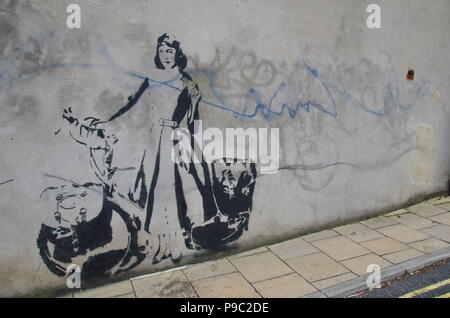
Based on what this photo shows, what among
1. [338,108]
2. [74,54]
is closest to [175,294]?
[74,54]

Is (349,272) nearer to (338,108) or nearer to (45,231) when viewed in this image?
(338,108)

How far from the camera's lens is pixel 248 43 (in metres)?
4.34

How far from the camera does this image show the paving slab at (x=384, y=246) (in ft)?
15.2

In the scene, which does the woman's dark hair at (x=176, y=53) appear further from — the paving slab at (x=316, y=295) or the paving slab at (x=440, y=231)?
the paving slab at (x=440, y=231)

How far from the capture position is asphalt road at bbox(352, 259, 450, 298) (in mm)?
3746

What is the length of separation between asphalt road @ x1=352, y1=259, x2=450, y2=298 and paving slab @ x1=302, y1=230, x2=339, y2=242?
117 cm

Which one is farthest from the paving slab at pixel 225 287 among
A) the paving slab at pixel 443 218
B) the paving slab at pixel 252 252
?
the paving slab at pixel 443 218

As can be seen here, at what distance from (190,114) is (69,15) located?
62.3 inches

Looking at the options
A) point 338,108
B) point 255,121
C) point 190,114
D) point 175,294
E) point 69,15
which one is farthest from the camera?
point 338,108

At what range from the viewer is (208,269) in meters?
4.25

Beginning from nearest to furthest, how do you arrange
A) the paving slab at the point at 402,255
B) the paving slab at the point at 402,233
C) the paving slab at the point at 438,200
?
1. the paving slab at the point at 402,255
2. the paving slab at the point at 402,233
3. the paving slab at the point at 438,200

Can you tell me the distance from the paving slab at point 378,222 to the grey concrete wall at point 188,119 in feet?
0.47

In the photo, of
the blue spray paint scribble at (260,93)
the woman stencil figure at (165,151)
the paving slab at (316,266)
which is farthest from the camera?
the paving slab at (316,266)
